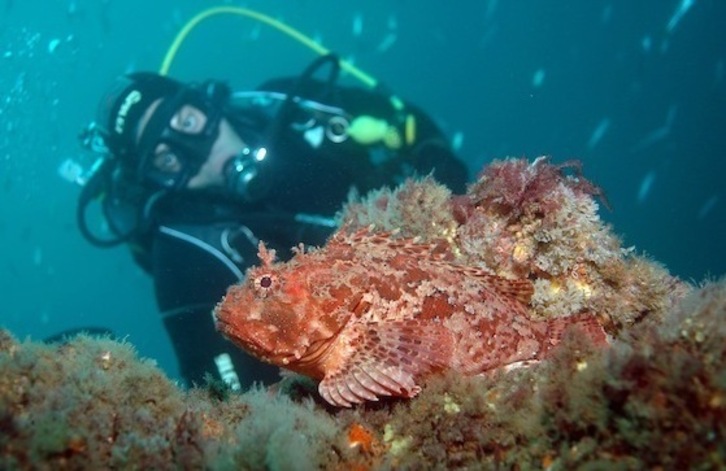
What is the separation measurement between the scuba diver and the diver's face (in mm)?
15

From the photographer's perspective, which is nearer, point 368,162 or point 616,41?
point 368,162

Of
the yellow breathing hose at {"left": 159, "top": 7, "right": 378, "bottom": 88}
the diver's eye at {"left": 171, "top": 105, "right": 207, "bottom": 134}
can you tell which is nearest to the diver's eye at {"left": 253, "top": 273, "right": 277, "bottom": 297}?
the diver's eye at {"left": 171, "top": 105, "right": 207, "bottom": 134}

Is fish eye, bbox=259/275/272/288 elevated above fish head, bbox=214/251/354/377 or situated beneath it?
elevated above

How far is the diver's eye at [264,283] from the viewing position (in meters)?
3.19

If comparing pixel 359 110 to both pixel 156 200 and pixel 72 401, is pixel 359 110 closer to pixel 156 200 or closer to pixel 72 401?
pixel 156 200

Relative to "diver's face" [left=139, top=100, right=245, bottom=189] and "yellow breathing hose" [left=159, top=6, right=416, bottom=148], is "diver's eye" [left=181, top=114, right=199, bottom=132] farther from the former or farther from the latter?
"yellow breathing hose" [left=159, top=6, right=416, bottom=148]

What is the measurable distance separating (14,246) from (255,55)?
59.9 meters

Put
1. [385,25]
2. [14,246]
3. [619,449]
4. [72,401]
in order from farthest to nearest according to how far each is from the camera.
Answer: [14,246] < [385,25] < [72,401] < [619,449]

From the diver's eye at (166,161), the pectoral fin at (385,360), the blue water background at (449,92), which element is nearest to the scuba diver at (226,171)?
the diver's eye at (166,161)

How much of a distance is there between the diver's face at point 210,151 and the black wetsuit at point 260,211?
0.17 meters

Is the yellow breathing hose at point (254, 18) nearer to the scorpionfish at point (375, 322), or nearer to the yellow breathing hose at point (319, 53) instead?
the yellow breathing hose at point (319, 53)

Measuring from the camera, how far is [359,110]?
860 cm

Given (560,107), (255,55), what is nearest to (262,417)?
(560,107)

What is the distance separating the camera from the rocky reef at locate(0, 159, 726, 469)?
1979mm
